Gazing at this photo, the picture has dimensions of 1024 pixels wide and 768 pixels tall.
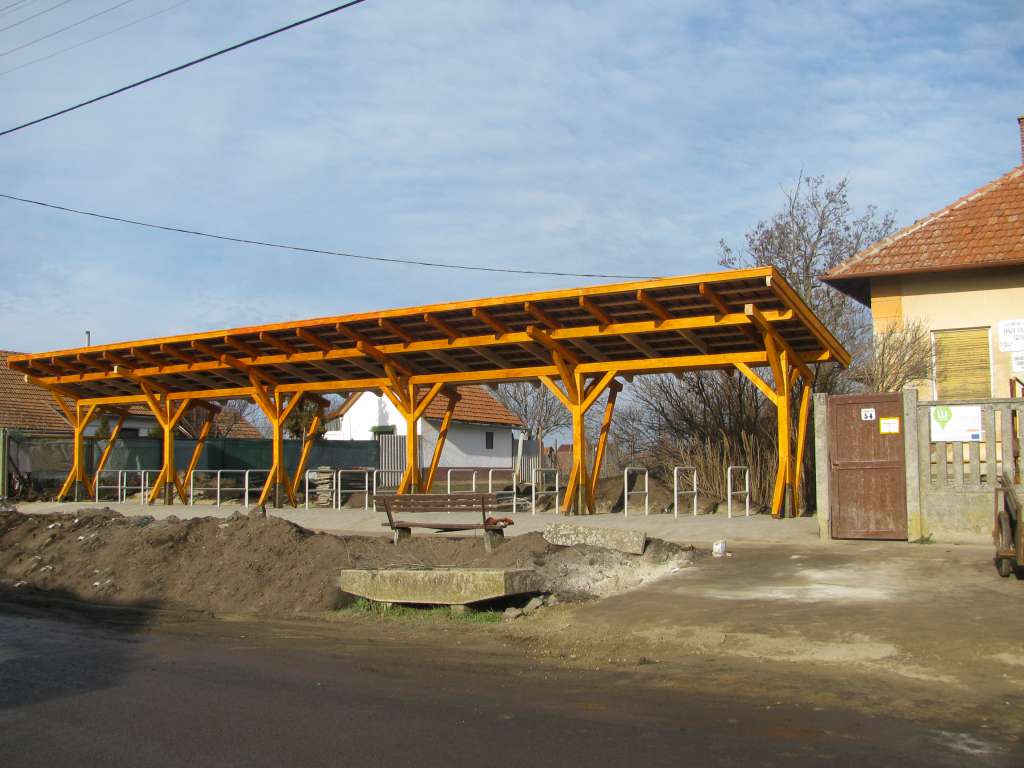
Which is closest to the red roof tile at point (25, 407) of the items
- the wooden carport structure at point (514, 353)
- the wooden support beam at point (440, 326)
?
the wooden carport structure at point (514, 353)

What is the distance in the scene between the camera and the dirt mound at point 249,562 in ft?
39.2

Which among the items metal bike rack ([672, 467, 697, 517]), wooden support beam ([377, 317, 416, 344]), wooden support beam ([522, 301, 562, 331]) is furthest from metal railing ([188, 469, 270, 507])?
metal bike rack ([672, 467, 697, 517])

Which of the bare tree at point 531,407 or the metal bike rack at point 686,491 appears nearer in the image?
the metal bike rack at point 686,491

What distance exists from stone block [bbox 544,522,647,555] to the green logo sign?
168 inches

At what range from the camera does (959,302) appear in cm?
1955

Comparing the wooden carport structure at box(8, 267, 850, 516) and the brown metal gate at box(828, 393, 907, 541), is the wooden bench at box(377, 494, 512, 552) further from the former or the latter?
the wooden carport structure at box(8, 267, 850, 516)

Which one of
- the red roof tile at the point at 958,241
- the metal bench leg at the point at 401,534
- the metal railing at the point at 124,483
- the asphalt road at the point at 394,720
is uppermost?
the red roof tile at the point at 958,241

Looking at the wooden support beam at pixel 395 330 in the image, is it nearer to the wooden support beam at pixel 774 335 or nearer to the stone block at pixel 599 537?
the wooden support beam at pixel 774 335

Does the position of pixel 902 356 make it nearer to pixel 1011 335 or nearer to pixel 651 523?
pixel 1011 335

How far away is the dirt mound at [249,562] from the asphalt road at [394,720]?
10.4 feet

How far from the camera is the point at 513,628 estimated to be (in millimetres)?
9992

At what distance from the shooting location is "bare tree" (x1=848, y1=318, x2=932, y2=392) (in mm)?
19734

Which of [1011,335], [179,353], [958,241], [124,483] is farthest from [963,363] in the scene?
[124,483]

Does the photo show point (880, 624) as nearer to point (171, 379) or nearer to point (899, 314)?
point (899, 314)
